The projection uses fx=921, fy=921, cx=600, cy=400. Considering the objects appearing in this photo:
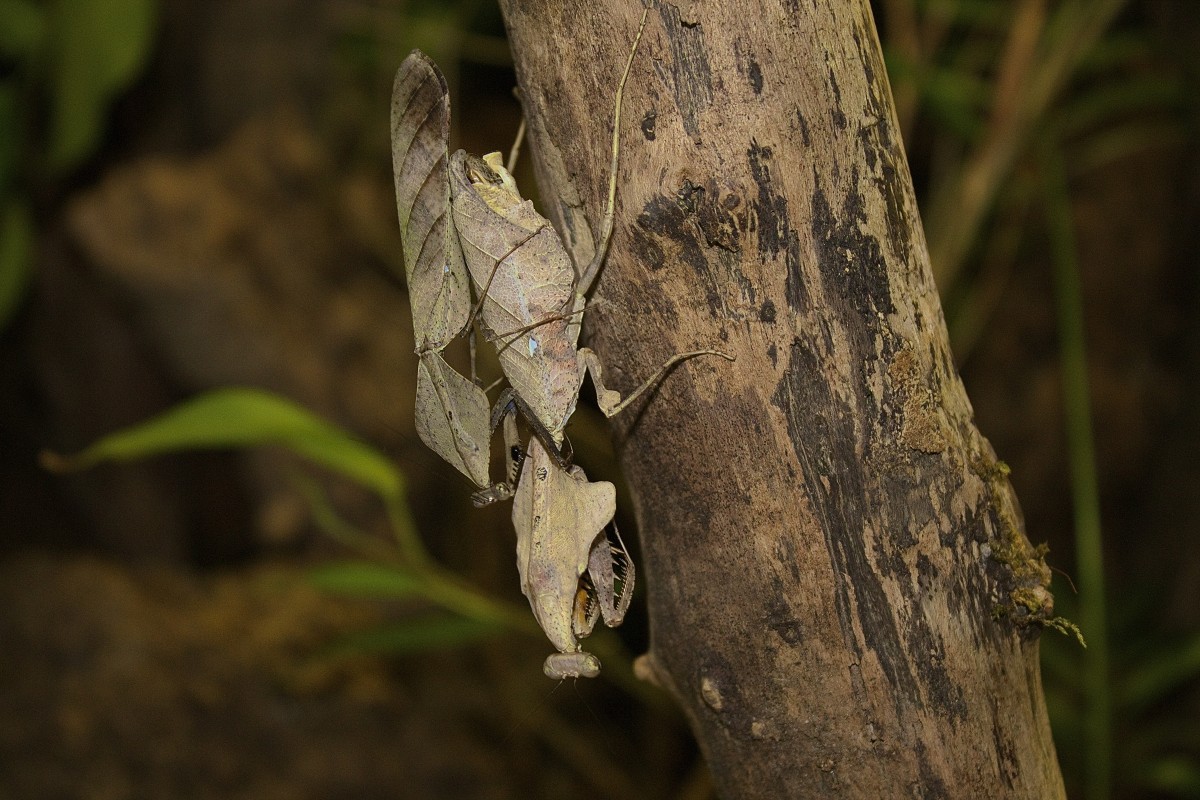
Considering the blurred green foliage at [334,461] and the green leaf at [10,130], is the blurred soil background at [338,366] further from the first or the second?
the blurred green foliage at [334,461]

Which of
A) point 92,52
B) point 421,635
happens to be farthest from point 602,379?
point 92,52

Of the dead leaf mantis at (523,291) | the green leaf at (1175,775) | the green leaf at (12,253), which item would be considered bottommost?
the green leaf at (1175,775)

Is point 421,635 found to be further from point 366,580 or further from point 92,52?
point 92,52

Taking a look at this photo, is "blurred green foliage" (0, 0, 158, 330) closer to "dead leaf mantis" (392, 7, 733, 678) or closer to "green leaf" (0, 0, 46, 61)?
"green leaf" (0, 0, 46, 61)

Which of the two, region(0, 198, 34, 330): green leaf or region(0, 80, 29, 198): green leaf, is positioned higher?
region(0, 80, 29, 198): green leaf

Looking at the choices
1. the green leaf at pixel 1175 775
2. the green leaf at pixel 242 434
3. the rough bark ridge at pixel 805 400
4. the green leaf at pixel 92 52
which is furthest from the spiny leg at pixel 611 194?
the green leaf at pixel 92 52

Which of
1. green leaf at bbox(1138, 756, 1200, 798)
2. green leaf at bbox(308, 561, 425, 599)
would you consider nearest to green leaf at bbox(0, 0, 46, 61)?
green leaf at bbox(308, 561, 425, 599)
